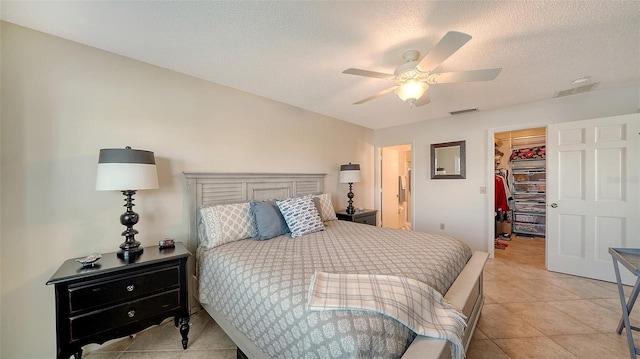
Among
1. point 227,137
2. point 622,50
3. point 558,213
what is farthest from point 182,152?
point 558,213

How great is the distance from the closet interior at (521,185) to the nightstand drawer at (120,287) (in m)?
5.95

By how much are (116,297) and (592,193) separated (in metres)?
5.04

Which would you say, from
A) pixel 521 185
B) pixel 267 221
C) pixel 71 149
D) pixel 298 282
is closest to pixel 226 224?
pixel 267 221

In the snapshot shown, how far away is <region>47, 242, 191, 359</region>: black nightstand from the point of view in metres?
1.38

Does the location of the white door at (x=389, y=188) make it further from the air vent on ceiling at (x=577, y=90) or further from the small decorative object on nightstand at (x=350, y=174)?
the air vent on ceiling at (x=577, y=90)

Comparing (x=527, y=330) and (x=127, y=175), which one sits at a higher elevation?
(x=127, y=175)

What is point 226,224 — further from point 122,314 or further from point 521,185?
point 521,185

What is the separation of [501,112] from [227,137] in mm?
4082

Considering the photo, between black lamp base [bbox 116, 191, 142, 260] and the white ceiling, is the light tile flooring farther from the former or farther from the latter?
the white ceiling

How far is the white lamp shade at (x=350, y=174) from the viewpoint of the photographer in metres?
3.81

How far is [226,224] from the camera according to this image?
2146 mm

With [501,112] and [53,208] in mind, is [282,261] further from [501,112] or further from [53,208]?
[501,112]

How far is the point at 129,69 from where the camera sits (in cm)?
202

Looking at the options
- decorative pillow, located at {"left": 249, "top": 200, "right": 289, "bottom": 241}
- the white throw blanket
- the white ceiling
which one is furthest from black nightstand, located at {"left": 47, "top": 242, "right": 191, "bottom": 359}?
the white ceiling
